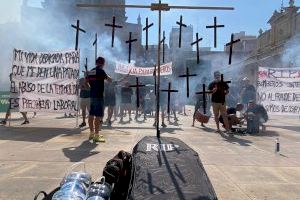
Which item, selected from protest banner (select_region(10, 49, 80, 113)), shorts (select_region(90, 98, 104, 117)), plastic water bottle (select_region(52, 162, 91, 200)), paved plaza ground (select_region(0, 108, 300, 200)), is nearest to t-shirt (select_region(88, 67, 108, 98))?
shorts (select_region(90, 98, 104, 117))

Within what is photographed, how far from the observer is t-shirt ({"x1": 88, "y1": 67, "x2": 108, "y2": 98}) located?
1034 cm

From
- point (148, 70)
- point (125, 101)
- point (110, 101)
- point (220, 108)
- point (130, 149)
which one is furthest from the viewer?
point (125, 101)

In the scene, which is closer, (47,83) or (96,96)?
(96,96)

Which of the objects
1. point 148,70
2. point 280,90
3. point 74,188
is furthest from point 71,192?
point 280,90

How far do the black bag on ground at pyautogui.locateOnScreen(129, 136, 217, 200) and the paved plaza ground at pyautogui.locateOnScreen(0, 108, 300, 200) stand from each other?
3.51ft

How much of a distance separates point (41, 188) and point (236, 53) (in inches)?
2178

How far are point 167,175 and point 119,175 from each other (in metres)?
0.79

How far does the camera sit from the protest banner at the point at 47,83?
1338 centimetres

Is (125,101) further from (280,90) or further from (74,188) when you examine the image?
(74,188)

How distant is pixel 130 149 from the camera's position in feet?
30.5

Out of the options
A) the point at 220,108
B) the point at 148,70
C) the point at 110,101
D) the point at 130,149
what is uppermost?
the point at 148,70

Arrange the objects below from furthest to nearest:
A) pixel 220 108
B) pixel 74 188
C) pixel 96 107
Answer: pixel 220 108, pixel 96 107, pixel 74 188

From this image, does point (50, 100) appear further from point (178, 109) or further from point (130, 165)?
point (178, 109)

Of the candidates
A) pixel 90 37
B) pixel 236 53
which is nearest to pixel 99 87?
pixel 90 37
